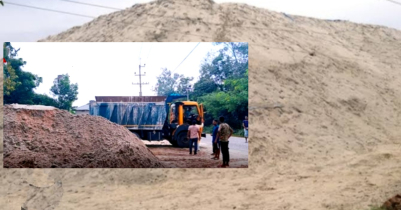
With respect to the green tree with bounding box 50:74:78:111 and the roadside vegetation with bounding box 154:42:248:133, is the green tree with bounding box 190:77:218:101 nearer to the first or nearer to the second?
the roadside vegetation with bounding box 154:42:248:133

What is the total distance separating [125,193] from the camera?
1426 centimetres

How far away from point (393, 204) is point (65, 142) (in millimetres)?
7718

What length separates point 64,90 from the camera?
1465cm

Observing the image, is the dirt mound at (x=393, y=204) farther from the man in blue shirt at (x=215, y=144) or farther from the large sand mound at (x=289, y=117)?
the man in blue shirt at (x=215, y=144)

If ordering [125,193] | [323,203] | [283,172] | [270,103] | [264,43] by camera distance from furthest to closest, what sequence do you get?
[264,43] < [270,103] < [283,172] < [125,193] < [323,203]

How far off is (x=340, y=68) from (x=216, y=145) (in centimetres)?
668

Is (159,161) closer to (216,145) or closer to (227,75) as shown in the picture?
(216,145)

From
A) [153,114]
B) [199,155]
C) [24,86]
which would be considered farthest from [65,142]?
[199,155]

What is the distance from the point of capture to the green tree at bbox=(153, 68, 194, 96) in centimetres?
1446

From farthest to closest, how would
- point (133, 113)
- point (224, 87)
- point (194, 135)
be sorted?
point (224, 87), point (194, 135), point (133, 113)

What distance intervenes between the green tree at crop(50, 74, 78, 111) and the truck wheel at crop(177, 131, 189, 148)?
269cm

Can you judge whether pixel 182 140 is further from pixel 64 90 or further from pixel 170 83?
pixel 64 90

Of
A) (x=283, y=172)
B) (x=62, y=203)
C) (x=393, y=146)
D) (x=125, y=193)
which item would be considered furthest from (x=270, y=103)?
(x=62, y=203)

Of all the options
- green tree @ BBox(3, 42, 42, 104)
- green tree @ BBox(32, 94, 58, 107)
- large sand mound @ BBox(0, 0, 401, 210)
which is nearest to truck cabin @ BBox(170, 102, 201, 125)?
large sand mound @ BBox(0, 0, 401, 210)
